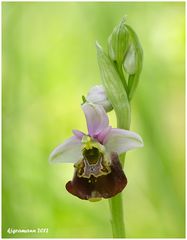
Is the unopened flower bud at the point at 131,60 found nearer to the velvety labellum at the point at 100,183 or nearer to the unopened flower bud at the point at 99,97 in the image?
the unopened flower bud at the point at 99,97

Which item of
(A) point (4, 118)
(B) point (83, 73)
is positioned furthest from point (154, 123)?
(A) point (4, 118)

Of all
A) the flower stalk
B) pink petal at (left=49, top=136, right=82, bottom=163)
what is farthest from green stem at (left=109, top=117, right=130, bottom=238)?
pink petal at (left=49, top=136, right=82, bottom=163)

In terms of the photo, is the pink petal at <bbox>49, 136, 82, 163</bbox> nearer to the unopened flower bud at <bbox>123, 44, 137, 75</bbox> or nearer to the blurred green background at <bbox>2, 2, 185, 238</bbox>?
the unopened flower bud at <bbox>123, 44, 137, 75</bbox>

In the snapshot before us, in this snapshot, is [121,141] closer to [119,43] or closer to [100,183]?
[100,183]

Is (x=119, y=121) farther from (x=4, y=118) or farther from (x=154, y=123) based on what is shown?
(x=4, y=118)

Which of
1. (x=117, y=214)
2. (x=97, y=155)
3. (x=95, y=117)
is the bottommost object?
(x=117, y=214)

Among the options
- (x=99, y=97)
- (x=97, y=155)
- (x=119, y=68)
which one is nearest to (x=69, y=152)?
(x=97, y=155)
